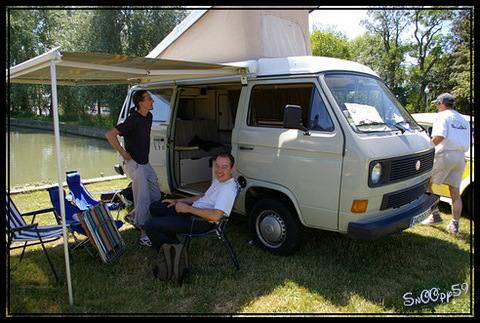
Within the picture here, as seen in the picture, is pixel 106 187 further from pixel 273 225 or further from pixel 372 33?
pixel 372 33

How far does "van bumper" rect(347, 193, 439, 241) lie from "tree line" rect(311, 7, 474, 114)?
23971mm

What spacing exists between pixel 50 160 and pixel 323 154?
12.7 m

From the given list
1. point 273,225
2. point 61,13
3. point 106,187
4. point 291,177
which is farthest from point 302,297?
point 61,13

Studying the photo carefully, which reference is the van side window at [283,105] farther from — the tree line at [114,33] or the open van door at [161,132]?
the tree line at [114,33]

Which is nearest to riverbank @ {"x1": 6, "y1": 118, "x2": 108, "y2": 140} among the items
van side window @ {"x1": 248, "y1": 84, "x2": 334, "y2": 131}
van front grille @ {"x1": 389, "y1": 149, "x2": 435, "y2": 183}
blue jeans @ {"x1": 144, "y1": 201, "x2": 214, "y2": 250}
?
van side window @ {"x1": 248, "y1": 84, "x2": 334, "y2": 131}

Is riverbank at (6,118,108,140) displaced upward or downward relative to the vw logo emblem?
downward

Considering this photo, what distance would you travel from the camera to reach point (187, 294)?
357cm

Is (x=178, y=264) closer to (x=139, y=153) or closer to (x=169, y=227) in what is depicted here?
(x=169, y=227)

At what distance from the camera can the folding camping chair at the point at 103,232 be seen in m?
3.90

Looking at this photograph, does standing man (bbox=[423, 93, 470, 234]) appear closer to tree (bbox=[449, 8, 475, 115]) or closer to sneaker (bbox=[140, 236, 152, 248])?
sneaker (bbox=[140, 236, 152, 248])

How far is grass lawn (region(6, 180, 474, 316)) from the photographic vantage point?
3.37m

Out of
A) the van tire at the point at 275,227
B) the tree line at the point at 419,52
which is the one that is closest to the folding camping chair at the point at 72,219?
the van tire at the point at 275,227

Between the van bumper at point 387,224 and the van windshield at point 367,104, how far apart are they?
1003mm

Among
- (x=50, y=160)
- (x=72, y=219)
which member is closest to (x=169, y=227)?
(x=72, y=219)
